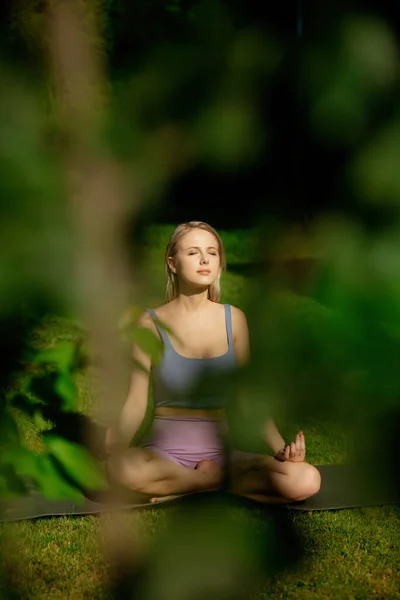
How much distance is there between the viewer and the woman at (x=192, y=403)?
502 millimetres

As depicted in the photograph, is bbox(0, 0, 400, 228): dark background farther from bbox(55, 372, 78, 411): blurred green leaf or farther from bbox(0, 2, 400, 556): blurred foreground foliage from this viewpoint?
bbox(55, 372, 78, 411): blurred green leaf

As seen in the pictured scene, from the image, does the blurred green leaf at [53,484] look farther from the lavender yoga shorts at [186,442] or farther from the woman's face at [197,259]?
the lavender yoga shorts at [186,442]

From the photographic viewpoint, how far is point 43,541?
90.8 inches

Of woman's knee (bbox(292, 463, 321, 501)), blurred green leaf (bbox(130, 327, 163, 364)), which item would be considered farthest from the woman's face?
woman's knee (bbox(292, 463, 321, 501))

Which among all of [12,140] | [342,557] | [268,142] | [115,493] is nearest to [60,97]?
[12,140]

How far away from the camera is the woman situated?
0.50 meters

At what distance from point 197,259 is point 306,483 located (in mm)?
1188

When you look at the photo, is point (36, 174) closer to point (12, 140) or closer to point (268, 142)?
point (12, 140)

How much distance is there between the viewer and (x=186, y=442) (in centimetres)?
230

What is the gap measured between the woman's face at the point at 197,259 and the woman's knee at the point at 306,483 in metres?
0.92

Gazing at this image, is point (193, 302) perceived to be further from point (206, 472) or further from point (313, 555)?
point (206, 472)

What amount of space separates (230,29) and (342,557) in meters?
1.91

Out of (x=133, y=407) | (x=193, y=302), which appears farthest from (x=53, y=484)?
(x=193, y=302)

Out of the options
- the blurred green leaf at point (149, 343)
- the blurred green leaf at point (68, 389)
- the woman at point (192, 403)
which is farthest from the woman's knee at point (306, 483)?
the blurred green leaf at point (149, 343)
